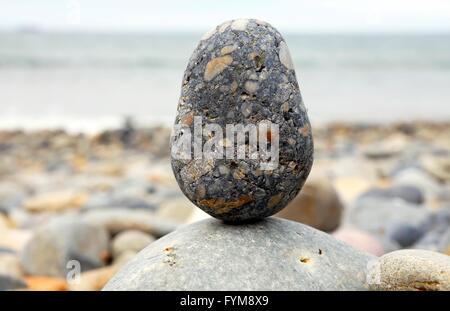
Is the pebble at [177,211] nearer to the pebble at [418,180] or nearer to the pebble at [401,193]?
the pebble at [401,193]

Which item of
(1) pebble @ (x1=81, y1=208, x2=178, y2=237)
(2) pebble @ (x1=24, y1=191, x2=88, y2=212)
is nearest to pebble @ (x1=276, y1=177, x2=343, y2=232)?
(1) pebble @ (x1=81, y1=208, x2=178, y2=237)

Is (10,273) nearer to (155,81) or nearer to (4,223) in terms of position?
(4,223)

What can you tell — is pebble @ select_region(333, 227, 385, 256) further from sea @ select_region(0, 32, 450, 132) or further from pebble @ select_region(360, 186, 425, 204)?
sea @ select_region(0, 32, 450, 132)

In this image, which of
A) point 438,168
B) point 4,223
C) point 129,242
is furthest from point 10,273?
point 438,168

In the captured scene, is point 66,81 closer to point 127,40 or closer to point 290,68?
point 127,40

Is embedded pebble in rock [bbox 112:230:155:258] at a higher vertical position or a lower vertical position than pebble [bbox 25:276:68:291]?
higher
